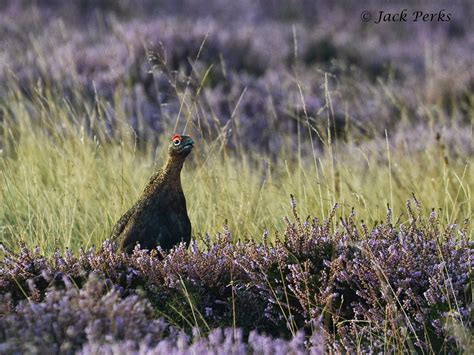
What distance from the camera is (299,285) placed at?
3.30 metres

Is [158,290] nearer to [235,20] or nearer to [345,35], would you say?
[345,35]

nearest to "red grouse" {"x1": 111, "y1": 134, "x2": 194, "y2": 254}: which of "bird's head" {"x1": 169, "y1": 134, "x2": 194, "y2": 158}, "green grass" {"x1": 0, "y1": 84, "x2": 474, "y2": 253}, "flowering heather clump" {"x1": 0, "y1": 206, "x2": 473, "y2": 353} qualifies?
"bird's head" {"x1": 169, "y1": 134, "x2": 194, "y2": 158}

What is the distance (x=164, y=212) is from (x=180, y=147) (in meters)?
0.28

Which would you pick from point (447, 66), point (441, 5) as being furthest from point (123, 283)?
point (441, 5)

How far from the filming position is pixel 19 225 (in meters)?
4.40

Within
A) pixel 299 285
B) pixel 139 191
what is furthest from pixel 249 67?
pixel 299 285

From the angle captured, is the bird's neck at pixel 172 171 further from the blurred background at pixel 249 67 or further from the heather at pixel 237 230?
the blurred background at pixel 249 67

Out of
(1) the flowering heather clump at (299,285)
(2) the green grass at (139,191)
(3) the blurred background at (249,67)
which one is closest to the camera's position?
(1) the flowering heather clump at (299,285)

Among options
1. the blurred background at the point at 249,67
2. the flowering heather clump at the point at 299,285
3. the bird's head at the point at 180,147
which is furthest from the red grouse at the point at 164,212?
the blurred background at the point at 249,67

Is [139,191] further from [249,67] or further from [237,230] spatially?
[249,67]

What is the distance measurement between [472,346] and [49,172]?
10.2 ft

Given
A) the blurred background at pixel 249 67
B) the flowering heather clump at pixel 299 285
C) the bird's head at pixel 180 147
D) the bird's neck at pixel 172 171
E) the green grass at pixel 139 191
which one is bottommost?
the blurred background at pixel 249 67

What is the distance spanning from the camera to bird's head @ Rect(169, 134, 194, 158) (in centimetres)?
360

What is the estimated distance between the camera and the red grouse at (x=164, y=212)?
3.59m
